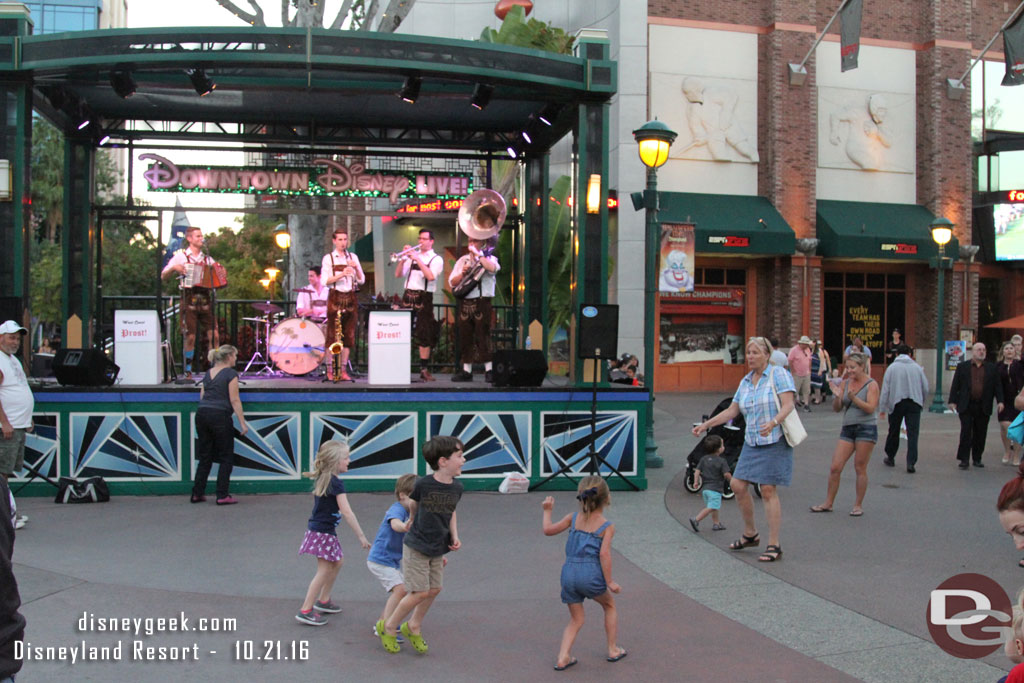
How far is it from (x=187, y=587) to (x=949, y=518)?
7513mm

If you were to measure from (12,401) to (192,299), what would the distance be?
16.4 ft

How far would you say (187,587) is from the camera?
710cm

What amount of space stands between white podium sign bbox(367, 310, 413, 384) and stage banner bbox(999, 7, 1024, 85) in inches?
776

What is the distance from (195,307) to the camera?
44.5 ft

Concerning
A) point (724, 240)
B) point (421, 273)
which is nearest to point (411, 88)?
point (421, 273)

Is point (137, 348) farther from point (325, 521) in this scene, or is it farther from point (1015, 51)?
point (1015, 51)

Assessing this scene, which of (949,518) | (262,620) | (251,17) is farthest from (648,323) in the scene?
(251,17)

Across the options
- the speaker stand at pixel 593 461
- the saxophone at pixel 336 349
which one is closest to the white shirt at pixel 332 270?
the saxophone at pixel 336 349

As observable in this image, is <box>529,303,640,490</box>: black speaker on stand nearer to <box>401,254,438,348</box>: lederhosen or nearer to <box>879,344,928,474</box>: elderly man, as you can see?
<box>401,254,438,348</box>: lederhosen

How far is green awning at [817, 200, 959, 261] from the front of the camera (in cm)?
2530

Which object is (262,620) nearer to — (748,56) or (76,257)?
(76,257)

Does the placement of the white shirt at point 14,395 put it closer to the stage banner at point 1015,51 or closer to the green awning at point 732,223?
the green awning at point 732,223

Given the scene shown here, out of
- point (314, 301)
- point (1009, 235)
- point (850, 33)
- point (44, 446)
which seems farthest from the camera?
point (1009, 235)

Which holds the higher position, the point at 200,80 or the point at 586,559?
the point at 200,80
